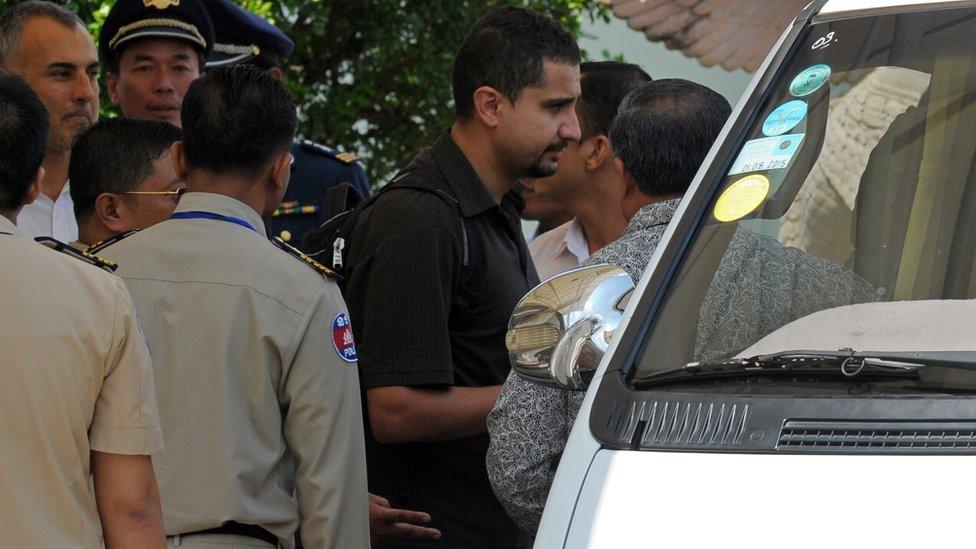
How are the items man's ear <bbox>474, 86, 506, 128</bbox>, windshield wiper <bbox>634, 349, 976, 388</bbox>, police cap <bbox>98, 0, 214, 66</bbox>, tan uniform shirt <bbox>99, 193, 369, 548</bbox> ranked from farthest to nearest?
police cap <bbox>98, 0, 214, 66</bbox> < man's ear <bbox>474, 86, 506, 128</bbox> < tan uniform shirt <bbox>99, 193, 369, 548</bbox> < windshield wiper <bbox>634, 349, 976, 388</bbox>

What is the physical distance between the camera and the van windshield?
2432mm

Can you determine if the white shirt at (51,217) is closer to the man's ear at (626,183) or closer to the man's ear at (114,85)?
the man's ear at (114,85)

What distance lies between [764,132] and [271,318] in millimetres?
1134

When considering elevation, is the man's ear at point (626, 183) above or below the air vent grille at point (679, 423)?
below

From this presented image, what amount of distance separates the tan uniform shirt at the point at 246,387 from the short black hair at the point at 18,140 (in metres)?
0.52

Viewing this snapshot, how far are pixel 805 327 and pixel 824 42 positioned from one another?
685 millimetres

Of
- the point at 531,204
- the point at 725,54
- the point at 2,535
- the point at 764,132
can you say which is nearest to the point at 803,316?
the point at 764,132

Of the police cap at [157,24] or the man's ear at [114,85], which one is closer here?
the police cap at [157,24]

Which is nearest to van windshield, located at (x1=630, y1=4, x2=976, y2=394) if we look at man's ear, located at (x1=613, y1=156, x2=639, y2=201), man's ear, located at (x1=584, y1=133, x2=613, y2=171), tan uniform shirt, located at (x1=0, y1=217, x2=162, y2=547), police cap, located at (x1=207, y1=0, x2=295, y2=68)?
man's ear, located at (x1=613, y1=156, x2=639, y2=201)

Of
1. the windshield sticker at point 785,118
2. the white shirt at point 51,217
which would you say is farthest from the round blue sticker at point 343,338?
the white shirt at point 51,217

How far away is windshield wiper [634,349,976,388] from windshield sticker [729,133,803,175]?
47 cm

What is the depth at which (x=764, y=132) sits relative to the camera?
9.10 ft

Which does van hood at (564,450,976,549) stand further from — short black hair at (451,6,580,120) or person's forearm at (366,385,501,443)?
short black hair at (451,6,580,120)

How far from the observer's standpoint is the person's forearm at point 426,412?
3.74 meters
